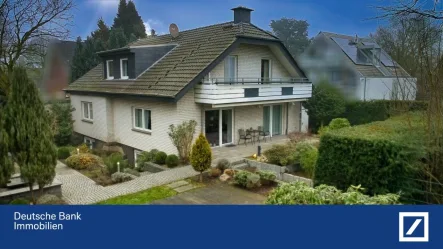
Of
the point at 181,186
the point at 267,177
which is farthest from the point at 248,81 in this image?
the point at 181,186

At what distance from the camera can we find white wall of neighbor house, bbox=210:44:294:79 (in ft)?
53.6

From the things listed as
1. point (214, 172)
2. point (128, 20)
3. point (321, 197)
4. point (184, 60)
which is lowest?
point (214, 172)

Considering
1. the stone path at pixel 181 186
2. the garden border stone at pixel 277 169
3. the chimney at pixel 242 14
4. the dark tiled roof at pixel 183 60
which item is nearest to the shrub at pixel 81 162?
the dark tiled roof at pixel 183 60

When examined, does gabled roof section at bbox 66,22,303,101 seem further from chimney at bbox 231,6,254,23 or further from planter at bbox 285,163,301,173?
planter at bbox 285,163,301,173

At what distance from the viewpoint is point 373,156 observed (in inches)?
288

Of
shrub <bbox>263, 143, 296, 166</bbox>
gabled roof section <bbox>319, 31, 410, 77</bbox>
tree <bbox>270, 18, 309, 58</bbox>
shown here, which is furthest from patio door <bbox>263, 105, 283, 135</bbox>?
shrub <bbox>263, 143, 296, 166</bbox>

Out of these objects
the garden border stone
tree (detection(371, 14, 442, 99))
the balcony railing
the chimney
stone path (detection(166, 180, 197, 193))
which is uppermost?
the chimney

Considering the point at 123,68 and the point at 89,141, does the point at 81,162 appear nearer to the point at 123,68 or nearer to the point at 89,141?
the point at 123,68

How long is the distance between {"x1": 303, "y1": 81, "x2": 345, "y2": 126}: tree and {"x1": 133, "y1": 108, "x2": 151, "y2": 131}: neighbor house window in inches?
417

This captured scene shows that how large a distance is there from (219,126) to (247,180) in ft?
21.4

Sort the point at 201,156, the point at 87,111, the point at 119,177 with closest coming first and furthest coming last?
the point at 201,156, the point at 119,177, the point at 87,111

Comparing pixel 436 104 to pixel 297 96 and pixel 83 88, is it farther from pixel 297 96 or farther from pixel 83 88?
pixel 83 88

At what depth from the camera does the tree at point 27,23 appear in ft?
40.9
